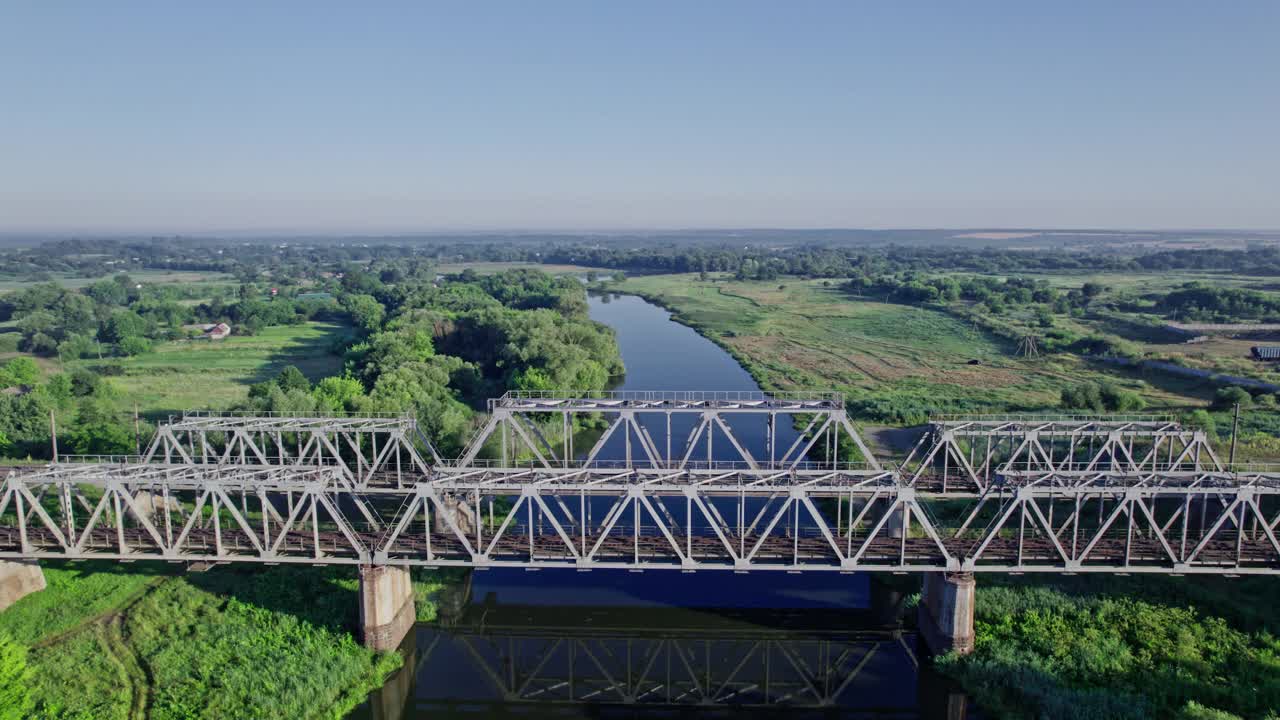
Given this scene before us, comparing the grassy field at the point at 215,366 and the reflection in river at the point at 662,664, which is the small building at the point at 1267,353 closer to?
the reflection in river at the point at 662,664

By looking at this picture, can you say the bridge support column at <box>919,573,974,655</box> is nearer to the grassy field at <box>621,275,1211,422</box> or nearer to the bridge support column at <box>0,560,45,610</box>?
the bridge support column at <box>0,560,45,610</box>

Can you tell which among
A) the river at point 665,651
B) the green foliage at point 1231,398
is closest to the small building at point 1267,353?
the green foliage at point 1231,398

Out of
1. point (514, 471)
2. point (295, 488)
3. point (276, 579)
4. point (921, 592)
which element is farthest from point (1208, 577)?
point (276, 579)

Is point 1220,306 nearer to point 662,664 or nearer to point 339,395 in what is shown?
point 662,664

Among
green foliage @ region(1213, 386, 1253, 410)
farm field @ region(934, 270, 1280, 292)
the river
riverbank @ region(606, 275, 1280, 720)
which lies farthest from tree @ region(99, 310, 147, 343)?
farm field @ region(934, 270, 1280, 292)

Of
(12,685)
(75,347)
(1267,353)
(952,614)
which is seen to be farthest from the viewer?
(75,347)

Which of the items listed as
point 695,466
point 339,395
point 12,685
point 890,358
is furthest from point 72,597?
point 890,358

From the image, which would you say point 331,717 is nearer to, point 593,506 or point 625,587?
point 625,587

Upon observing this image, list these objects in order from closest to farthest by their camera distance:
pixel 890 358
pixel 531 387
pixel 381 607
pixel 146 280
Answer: pixel 381 607 → pixel 531 387 → pixel 890 358 → pixel 146 280
